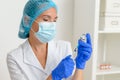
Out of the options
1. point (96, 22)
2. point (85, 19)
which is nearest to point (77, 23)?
point (85, 19)

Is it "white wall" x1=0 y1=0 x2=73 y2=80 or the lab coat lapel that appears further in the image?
"white wall" x1=0 y1=0 x2=73 y2=80

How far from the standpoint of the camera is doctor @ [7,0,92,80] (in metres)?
1.23

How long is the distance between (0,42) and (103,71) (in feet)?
2.63

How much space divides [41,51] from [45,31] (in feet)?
0.51

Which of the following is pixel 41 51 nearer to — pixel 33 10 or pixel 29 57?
pixel 29 57

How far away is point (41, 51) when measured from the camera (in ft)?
4.50

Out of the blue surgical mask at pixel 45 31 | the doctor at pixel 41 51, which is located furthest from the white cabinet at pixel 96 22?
the blue surgical mask at pixel 45 31

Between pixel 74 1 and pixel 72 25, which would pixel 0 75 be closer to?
pixel 72 25

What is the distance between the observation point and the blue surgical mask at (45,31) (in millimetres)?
1253

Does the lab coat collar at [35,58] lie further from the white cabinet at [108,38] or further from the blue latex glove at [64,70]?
the white cabinet at [108,38]

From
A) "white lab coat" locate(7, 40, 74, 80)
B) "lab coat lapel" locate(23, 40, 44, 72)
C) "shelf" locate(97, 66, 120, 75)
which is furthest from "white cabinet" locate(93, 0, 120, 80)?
"lab coat lapel" locate(23, 40, 44, 72)

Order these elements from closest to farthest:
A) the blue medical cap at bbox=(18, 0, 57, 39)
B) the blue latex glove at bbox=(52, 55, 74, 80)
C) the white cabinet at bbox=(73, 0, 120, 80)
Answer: the blue latex glove at bbox=(52, 55, 74, 80)
the blue medical cap at bbox=(18, 0, 57, 39)
the white cabinet at bbox=(73, 0, 120, 80)

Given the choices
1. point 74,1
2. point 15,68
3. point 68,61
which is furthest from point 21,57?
point 74,1

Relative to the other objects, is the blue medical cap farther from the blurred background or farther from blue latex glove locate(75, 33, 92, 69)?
the blurred background
